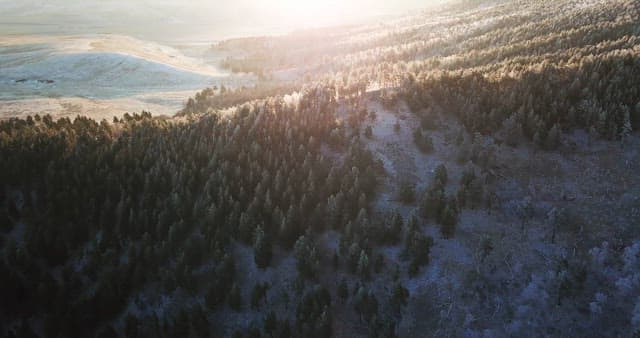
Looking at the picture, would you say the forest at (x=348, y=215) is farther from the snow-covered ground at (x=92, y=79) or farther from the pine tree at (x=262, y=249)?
the snow-covered ground at (x=92, y=79)

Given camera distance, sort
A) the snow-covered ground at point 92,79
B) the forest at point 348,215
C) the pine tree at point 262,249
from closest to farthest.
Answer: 1. the forest at point 348,215
2. the pine tree at point 262,249
3. the snow-covered ground at point 92,79

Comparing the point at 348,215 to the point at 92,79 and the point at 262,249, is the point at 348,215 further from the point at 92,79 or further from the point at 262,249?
the point at 92,79

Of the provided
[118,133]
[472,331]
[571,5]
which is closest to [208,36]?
[571,5]

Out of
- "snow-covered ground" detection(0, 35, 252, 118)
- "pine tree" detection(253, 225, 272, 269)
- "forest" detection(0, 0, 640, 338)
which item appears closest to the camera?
"forest" detection(0, 0, 640, 338)

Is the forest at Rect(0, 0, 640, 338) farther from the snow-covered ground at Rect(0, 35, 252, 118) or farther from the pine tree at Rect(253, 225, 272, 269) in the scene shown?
the snow-covered ground at Rect(0, 35, 252, 118)

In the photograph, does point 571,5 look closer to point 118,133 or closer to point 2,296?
point 118,133

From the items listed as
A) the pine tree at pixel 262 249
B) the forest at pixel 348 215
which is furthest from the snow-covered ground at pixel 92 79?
the pine tree at pixel 262 249

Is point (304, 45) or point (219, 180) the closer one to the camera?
point (219, 180)

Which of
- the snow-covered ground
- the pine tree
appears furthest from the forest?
the snow-covered ground
